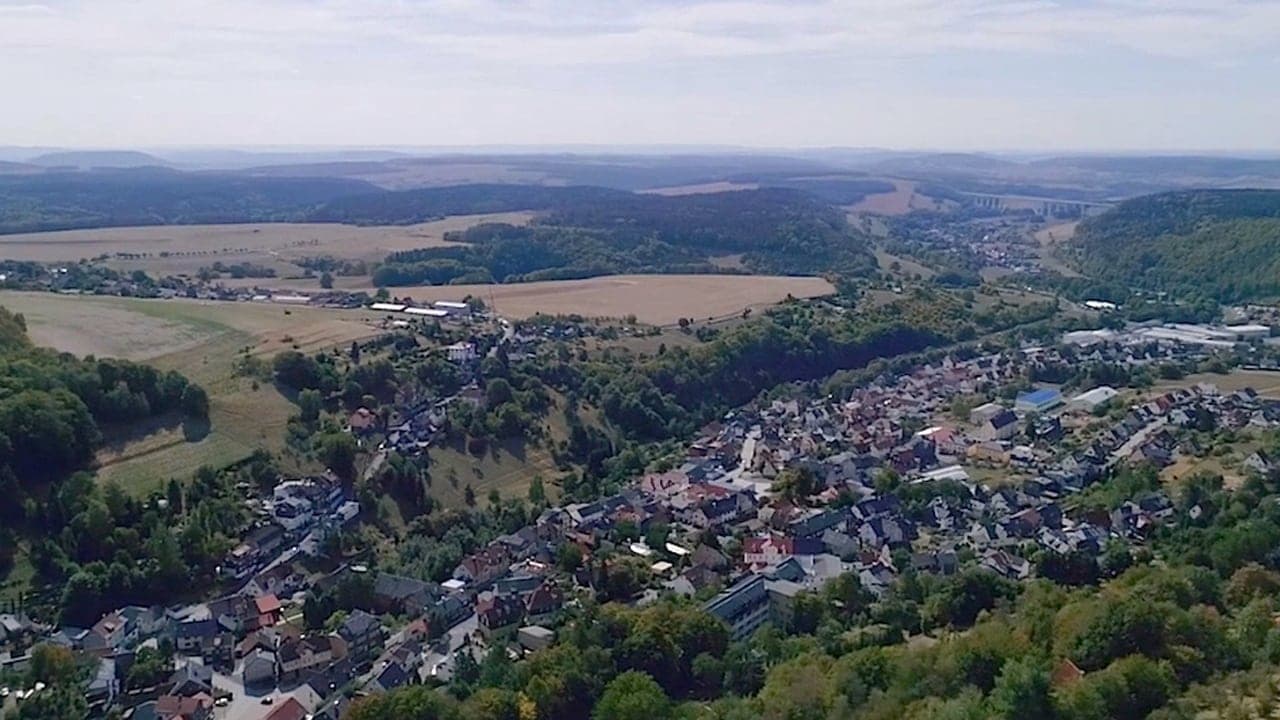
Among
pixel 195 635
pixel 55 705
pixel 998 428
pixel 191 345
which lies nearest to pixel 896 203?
pixel 998 428

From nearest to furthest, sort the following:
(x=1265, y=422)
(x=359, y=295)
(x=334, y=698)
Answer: (x=334, y=698) < (x=1265, y=422) < (x=359, y=295)

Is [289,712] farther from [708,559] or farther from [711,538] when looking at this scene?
[711,538]

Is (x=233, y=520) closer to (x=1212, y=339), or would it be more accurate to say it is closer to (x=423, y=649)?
(x=423, y=649)

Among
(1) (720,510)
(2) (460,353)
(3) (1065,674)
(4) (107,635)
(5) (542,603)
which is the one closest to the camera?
(3) (1065,674)

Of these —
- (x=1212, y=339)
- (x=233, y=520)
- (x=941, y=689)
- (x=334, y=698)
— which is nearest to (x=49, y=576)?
(x=233, y=520)

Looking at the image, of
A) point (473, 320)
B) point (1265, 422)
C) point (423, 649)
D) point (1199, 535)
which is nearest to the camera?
point (423, 649)

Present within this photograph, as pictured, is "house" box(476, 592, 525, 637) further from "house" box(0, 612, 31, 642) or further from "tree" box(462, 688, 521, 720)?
"house" box(0, 612, 31, 642)

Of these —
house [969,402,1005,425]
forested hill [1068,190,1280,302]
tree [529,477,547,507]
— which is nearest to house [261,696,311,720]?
tree [529,477,547,507]

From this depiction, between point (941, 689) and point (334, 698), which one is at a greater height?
point (941, 689)
